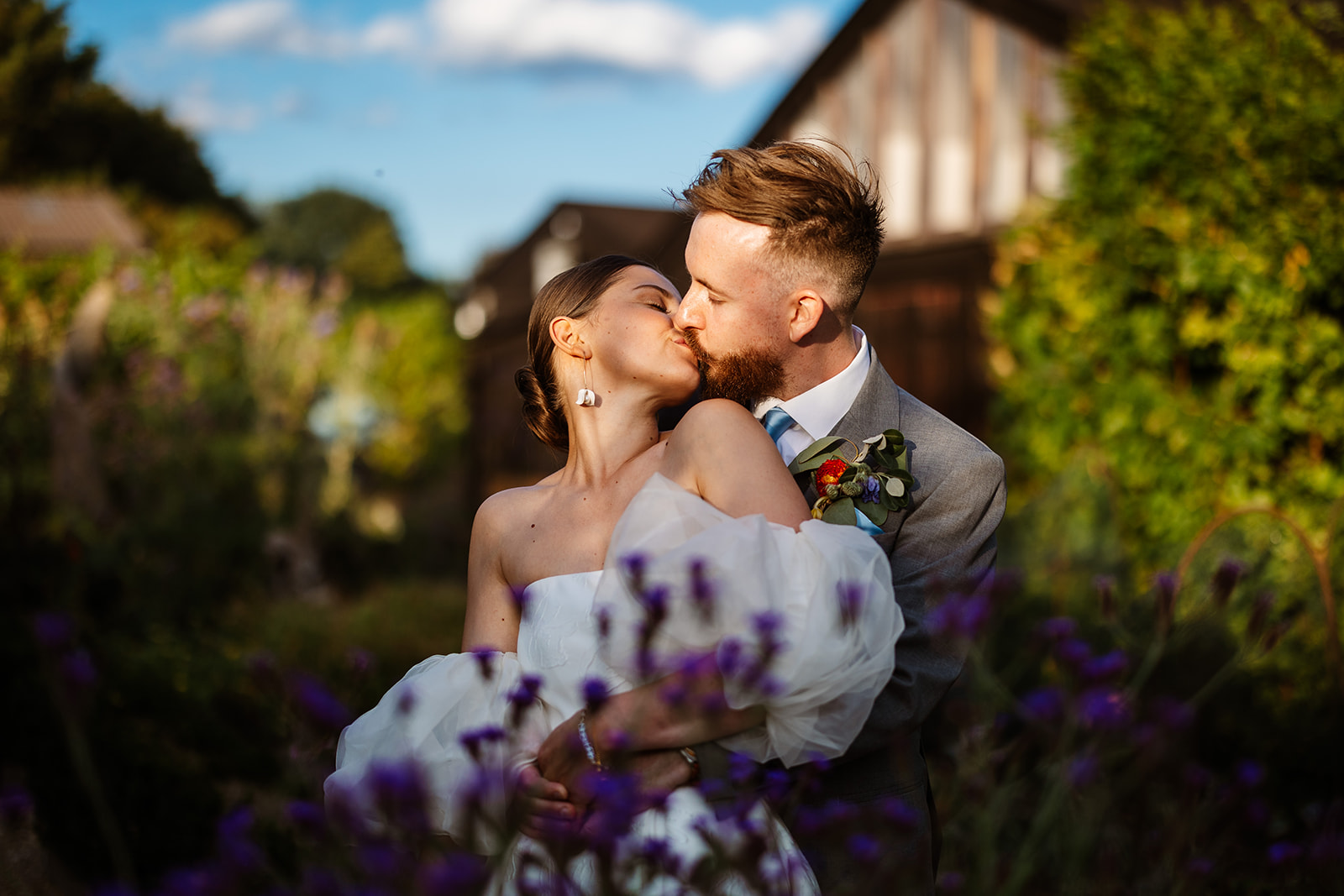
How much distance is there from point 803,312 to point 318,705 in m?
1.31

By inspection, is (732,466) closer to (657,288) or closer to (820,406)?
(820,406)

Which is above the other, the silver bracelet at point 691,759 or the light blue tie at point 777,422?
the light blue tie at point 777,422

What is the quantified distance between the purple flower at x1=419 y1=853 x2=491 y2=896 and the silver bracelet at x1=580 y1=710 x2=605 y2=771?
2.10ft

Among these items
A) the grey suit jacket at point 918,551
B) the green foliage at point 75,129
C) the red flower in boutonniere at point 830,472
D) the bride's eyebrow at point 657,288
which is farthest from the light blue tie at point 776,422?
the green foliage at point 75,129

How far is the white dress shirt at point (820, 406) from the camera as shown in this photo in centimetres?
219

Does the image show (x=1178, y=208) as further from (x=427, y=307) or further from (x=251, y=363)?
(x=427, y=307)

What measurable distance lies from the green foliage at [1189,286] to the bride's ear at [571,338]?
3.06 meters

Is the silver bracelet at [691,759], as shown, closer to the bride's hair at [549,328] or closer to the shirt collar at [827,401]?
the shirt collar at [827,401]

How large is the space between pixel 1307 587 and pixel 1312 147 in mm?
1708

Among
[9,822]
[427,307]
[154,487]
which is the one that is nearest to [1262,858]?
[9,822]

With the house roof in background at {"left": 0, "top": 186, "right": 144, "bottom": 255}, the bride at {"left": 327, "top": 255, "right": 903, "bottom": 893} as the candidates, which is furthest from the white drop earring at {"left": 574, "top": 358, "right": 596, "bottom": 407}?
the house roof in background at {"left": 0, "top": 186, "right": 144, "bottom": 255}

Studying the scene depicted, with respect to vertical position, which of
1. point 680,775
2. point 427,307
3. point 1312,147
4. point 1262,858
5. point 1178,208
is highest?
point 680,775

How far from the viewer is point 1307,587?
3.81 metres

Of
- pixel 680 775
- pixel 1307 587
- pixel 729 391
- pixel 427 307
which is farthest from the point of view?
pixel 427 307
